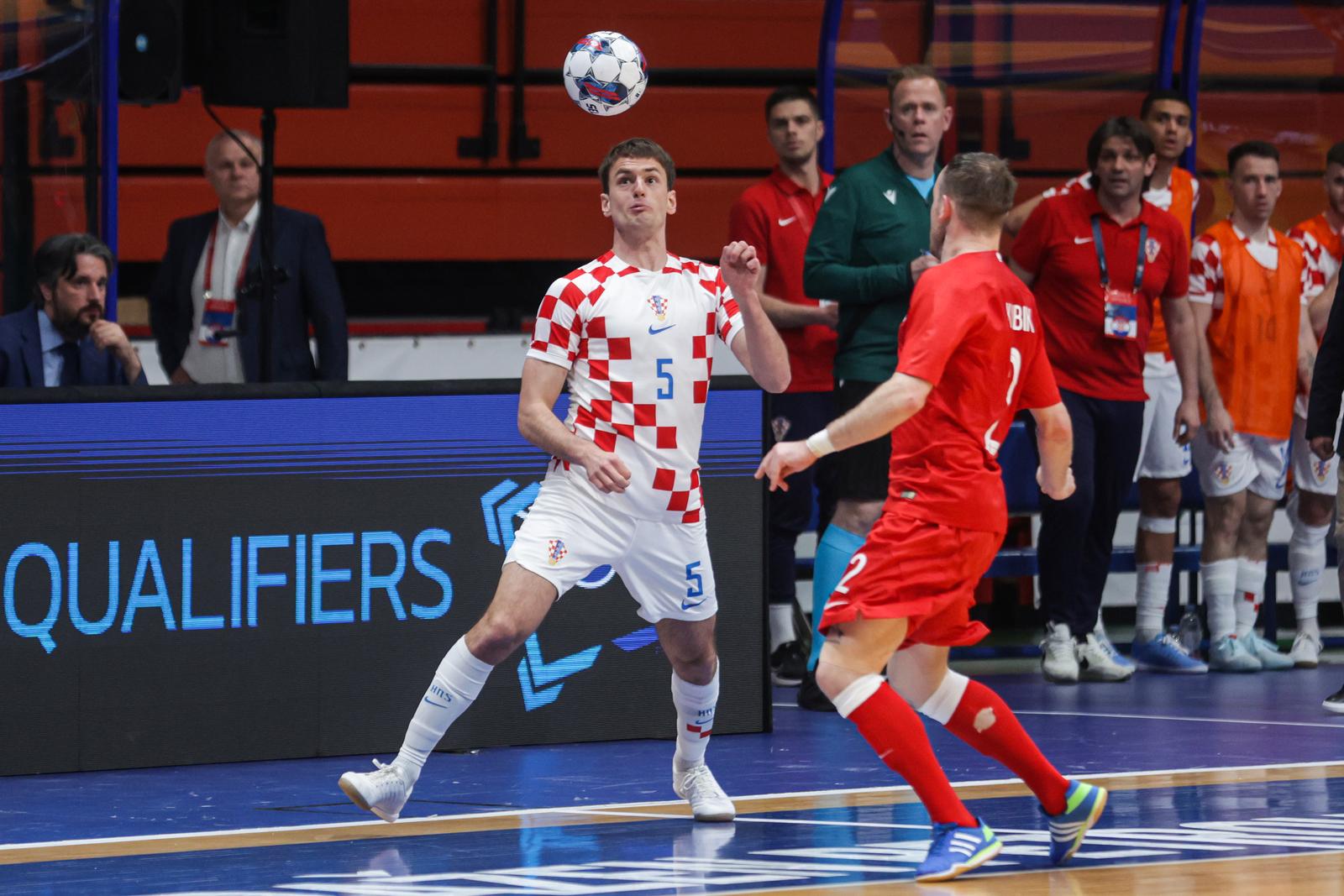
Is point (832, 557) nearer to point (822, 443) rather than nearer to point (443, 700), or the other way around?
point (443, 700)

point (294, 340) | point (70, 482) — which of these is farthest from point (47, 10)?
point (70, 482)

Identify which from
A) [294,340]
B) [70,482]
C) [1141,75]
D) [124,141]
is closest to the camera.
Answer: [70,482]

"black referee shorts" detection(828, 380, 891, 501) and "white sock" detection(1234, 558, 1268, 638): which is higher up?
"black referee shorts" detection(828, 380, 891, 501)

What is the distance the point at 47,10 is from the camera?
32.9 ft

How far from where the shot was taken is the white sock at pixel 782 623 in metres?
11.2

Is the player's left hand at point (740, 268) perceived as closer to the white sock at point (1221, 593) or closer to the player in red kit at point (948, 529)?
the player in red kit at point (948, 529)

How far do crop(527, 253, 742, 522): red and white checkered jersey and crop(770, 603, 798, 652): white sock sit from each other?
3427 mm

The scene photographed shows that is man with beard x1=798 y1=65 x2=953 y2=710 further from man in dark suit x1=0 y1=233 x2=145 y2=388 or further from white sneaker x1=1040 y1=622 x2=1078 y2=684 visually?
man in dark suit x1=0 y1=233 x2=145 y2=388

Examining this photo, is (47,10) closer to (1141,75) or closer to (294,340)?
(294,340)

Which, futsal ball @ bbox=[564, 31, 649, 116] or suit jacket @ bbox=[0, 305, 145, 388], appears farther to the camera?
futsal ball @ bbox=[564, 31, 649, 116]

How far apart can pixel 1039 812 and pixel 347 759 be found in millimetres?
2799

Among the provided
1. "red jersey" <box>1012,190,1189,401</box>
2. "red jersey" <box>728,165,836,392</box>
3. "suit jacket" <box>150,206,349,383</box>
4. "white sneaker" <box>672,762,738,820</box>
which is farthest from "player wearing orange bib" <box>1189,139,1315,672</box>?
"white sneaker" <box>672,762,738,820</box>

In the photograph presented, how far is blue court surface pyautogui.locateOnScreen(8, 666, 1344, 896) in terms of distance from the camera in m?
6.55

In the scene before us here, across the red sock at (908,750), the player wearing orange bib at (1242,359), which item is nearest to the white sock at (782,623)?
the player wearing orange bib at (1242,359)
